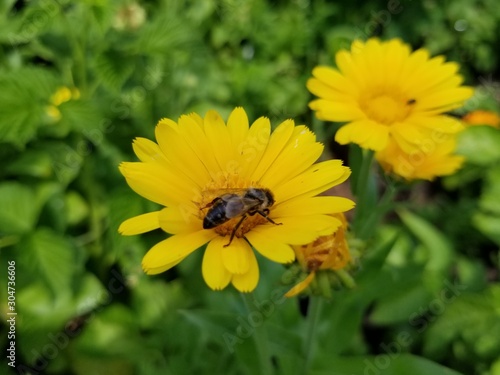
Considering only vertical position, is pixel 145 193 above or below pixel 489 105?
above

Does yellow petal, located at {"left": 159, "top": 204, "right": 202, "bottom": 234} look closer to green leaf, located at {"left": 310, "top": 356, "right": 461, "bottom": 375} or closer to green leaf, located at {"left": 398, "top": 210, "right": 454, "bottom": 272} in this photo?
green leaf, located at {"left": 310, "top": 356, "right": 461, "bottom": 375}

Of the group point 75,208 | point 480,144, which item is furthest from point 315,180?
point 75,208

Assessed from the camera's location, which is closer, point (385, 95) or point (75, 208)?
point (385, 95)

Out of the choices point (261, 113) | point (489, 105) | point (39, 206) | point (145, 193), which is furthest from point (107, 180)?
point (489, 105)

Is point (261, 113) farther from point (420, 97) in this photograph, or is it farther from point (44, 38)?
point (420, 97)

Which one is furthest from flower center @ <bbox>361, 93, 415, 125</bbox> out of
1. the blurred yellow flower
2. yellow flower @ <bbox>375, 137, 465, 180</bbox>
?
the blurred yellow flower

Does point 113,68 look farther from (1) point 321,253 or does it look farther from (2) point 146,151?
(1) point 321,253
